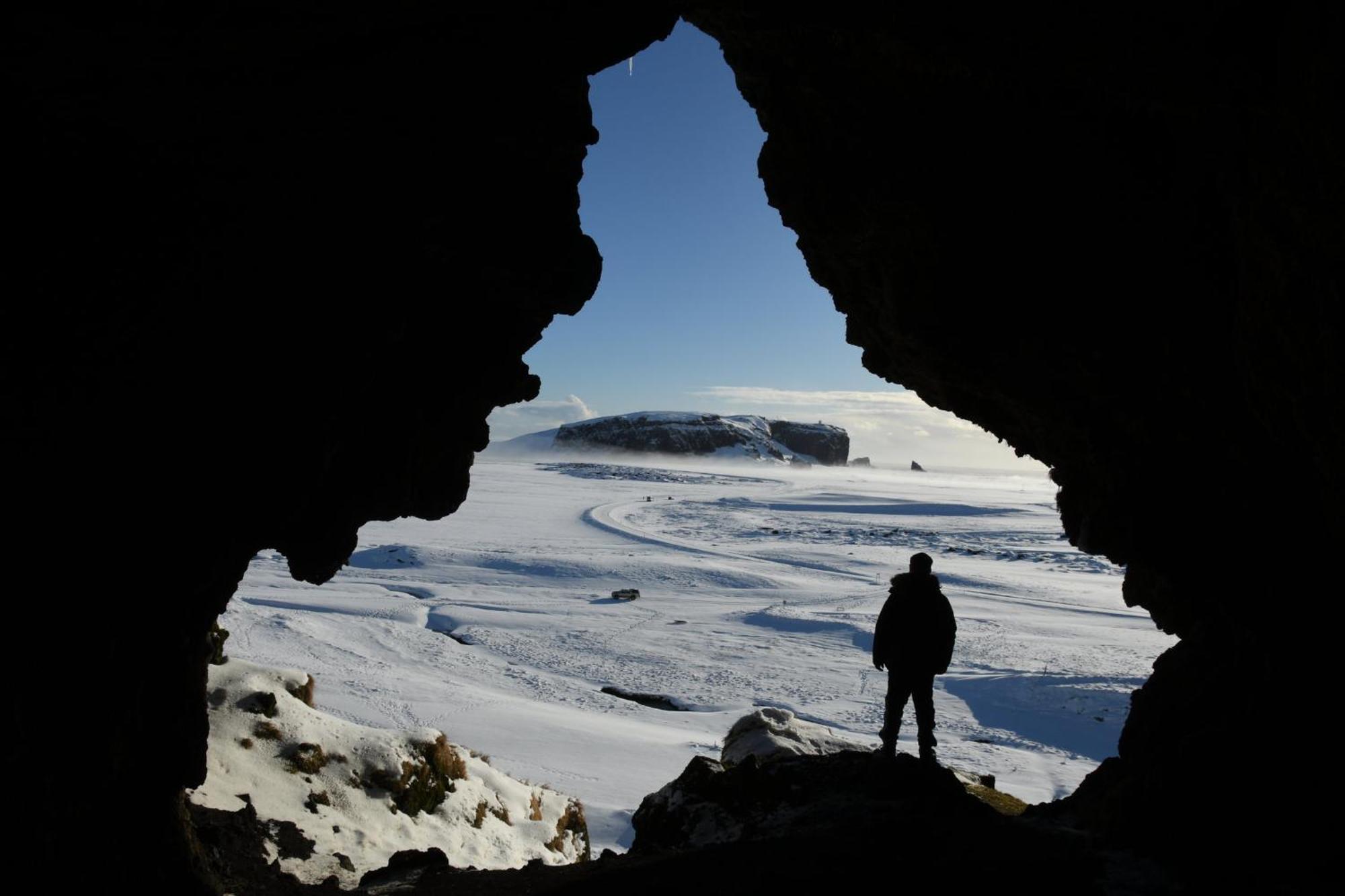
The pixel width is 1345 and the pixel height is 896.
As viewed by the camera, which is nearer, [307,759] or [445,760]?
[307,759]

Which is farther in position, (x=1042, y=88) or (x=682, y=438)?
(x=682, y=438)

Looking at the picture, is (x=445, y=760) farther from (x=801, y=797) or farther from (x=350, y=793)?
(x=801, y=797)

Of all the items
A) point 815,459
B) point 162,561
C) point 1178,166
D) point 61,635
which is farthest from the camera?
point 815,459

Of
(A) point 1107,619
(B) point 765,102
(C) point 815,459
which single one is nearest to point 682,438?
(C) point 815,459

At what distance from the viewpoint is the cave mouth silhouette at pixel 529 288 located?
5.23 meters

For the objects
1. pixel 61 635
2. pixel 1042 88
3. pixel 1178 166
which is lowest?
pixel 61 635

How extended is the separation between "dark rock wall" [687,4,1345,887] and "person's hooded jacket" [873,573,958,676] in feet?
6.41

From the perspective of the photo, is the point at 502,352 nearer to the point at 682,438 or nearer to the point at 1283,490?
the point at 1283,490

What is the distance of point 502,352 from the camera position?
9.08 m

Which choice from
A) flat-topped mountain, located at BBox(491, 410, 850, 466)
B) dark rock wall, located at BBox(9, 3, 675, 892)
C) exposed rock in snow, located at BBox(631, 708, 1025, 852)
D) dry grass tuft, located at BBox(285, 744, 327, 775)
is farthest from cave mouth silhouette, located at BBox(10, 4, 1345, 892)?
flat-topped mountain, located at BBox(491, 410, 850, 466)

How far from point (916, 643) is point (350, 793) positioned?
6982mm

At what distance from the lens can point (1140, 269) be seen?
289 inches

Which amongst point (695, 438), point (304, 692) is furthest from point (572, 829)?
point (695, 438)

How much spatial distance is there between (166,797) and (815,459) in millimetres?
161451
